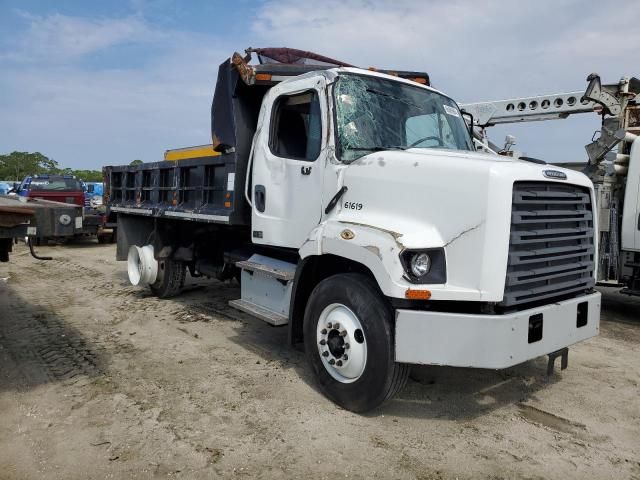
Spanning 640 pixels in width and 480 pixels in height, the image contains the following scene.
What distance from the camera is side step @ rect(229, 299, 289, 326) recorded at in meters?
4.73

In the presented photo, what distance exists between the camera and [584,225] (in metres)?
4.04

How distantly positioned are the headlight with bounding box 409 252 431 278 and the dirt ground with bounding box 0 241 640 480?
46.3 inches

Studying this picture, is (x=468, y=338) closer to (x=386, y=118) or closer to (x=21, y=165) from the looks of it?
(x=386, y=118)

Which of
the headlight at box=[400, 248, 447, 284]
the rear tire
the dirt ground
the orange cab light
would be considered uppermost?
the headlight at box=[400, 248, 447, 284]

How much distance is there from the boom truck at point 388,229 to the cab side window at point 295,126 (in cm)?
1

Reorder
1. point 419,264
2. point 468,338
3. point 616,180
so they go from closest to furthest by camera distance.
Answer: point 468,338 < point 419,264 < point 616,180

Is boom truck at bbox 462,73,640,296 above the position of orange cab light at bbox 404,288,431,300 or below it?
above

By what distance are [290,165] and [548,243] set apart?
7.69 feet

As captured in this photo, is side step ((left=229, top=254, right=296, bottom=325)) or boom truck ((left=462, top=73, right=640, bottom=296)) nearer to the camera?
side step ((left=229, top=254, right=296, bottom=325))

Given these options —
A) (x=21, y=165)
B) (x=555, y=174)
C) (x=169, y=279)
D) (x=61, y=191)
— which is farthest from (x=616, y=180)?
(x=21, y=165)

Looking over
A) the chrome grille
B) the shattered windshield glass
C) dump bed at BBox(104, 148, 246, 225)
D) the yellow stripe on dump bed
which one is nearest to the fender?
the chrome grille

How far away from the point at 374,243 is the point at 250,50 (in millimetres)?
3474

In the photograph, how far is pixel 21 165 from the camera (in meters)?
57.3

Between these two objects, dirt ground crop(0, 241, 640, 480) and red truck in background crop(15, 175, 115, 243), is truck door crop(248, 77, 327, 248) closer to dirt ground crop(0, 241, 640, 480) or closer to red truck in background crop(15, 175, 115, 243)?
dirt ground crop(0, 241, 640, 480)
